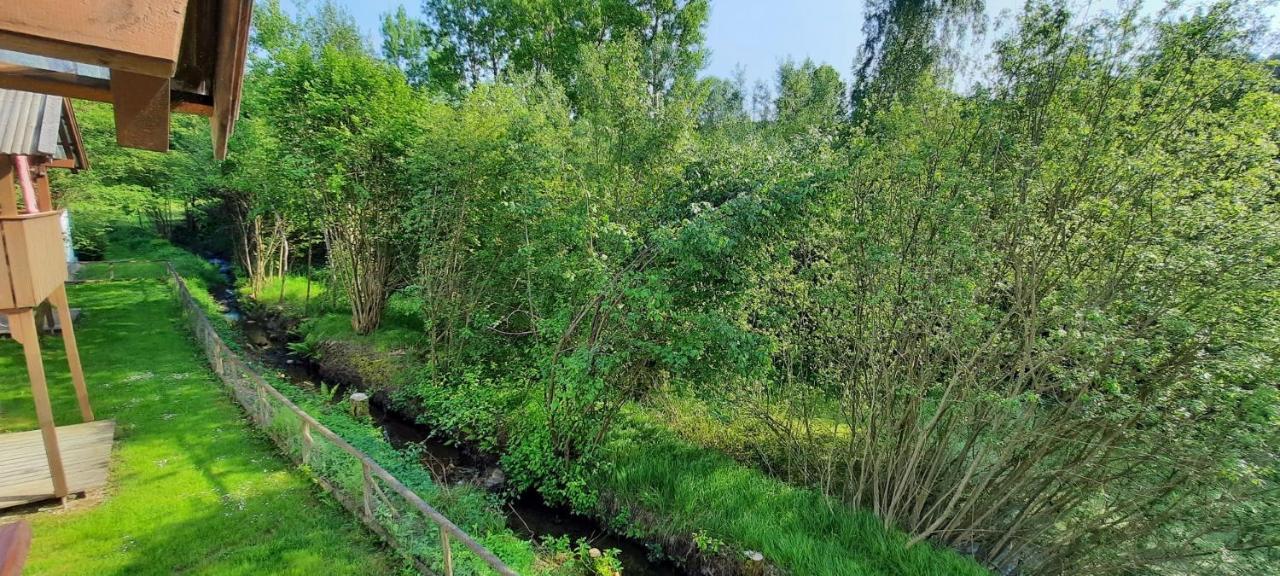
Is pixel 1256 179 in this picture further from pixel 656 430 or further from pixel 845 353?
pixel 656 430

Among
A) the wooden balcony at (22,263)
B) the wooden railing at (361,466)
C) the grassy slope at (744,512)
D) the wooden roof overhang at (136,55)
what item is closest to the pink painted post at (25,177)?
the wooden balcony at (22,263)

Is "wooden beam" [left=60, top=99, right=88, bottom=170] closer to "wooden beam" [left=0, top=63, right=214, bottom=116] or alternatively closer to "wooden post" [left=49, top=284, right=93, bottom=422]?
"wooden post" [left=49, top=284, right=93, bottom=422]

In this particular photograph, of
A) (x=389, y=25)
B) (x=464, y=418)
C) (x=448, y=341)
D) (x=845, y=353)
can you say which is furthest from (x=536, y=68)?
(x=845, y=353)

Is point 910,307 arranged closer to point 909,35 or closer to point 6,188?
point 6,188

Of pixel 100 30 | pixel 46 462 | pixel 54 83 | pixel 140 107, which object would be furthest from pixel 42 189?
pixel 100 30

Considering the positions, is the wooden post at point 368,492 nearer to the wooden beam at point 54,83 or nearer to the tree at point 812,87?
the wooden beam at point 54,83

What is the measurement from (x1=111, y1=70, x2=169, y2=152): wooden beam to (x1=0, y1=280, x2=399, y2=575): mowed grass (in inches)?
168

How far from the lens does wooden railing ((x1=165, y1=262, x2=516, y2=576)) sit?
455cm

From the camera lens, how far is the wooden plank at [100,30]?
1.16 m

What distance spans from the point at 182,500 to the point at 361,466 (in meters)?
1.76

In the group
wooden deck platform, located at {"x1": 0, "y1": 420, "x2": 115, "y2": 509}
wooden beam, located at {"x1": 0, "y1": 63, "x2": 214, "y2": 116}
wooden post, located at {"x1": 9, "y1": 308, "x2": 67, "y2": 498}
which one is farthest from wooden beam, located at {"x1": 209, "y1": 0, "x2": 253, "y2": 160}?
wooden deck platform, located at {"x1": 0, "y1": 420, "x2": 115, "y2": 509}

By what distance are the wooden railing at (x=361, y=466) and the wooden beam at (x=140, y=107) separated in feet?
11.3

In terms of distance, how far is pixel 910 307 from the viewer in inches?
218

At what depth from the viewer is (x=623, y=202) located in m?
7.43
